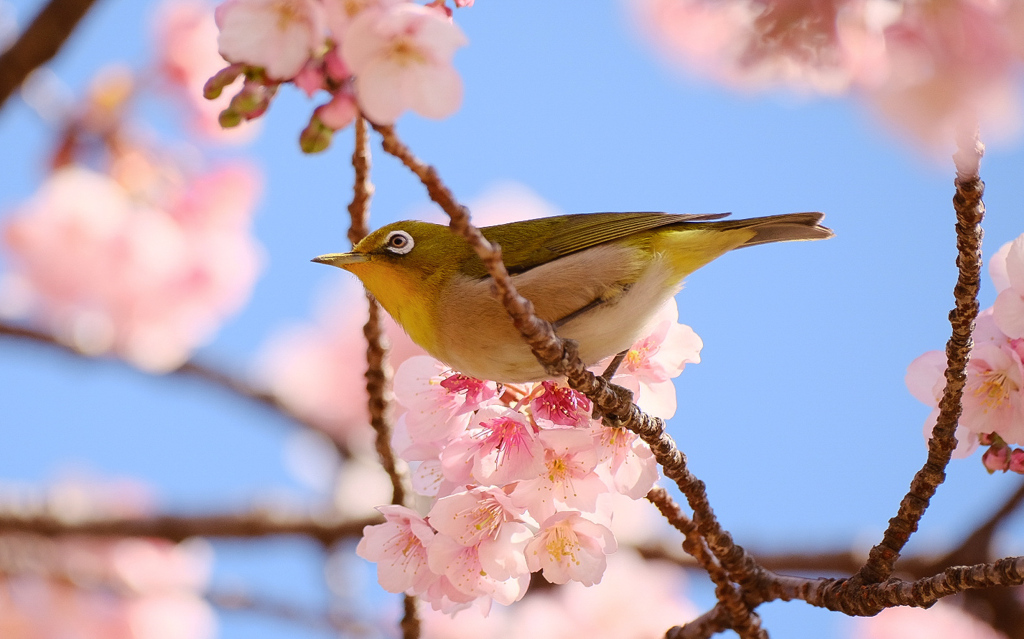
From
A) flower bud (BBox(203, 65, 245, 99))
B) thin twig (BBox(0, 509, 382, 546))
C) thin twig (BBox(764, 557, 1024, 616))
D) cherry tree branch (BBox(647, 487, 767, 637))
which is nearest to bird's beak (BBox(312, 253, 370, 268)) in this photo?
flower bud (BBox(203, 65, 245, 99))

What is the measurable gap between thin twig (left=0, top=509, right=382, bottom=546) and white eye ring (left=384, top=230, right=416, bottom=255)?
1.98 meters

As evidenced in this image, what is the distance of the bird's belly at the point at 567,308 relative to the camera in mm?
2309

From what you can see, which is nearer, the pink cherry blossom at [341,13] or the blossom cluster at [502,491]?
the pink cherry blossom at [341,13]

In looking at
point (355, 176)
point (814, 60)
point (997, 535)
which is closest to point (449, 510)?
point (355, 176)

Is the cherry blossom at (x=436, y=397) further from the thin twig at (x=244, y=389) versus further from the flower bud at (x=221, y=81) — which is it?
the thin twig at (x=244, y=389)

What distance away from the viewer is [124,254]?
5.70m

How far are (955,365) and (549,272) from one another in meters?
1.14

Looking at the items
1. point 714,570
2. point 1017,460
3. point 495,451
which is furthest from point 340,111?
point 1017,460

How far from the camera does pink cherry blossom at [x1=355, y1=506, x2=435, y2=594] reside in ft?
7.15

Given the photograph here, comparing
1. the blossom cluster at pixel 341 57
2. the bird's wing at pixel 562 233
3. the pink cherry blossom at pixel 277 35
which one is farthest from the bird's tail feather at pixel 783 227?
the pink cherry blossom at pixel 277 35

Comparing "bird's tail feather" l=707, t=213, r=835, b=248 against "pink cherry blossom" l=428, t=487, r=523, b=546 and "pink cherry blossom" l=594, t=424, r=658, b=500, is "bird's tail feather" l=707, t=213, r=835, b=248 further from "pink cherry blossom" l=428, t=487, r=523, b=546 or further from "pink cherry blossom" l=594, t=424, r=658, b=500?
"pink cherry blossom" l=428, t=487, r=523, b=546

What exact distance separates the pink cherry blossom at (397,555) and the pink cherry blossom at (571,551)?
28 centimetres

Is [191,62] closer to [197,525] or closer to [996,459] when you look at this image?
[197,525]

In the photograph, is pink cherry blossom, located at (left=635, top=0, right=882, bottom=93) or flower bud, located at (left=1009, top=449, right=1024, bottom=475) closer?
pink cherry blossom, located at (left=635, top=0, right=882, bottom=93)
